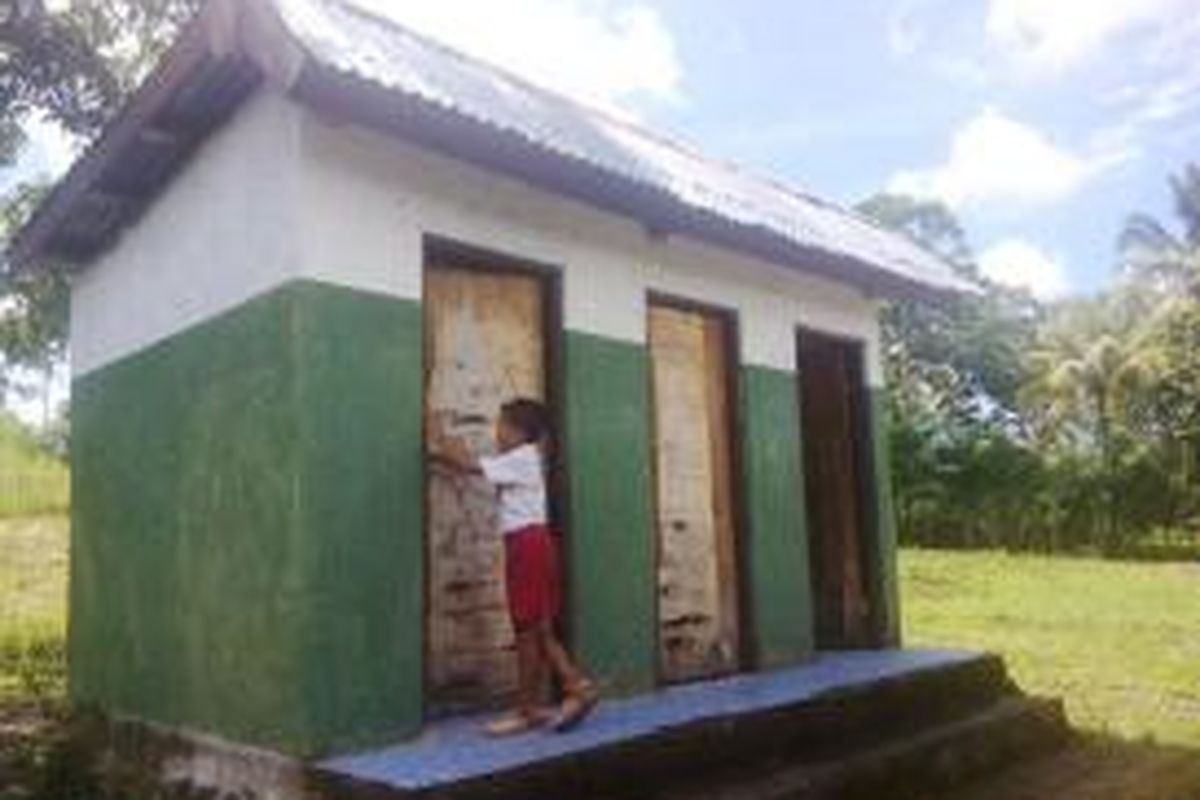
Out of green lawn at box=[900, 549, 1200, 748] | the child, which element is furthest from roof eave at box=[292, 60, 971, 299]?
green lawn at box=[900, 549, 1200, 748]

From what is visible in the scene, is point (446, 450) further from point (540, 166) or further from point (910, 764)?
point (910, 764)

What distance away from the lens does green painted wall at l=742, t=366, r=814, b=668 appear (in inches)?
382

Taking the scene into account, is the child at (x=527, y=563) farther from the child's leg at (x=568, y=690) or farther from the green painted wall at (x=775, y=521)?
the green painted wall at (x=775, y=521)

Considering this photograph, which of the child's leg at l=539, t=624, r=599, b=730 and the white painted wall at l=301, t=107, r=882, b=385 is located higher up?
the white painted wall at l=301, t=107, r=882, b=385

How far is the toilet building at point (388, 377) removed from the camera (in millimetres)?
6848

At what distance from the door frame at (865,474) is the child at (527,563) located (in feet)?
14.2

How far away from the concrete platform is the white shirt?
3.42 feet

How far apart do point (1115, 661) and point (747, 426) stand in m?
5.81

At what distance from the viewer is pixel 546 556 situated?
6973mm

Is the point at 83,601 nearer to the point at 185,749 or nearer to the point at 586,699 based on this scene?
the point at 185,749

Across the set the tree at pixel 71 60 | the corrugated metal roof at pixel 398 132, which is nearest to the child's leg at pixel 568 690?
the corrugated metal roof at pixel 398 132

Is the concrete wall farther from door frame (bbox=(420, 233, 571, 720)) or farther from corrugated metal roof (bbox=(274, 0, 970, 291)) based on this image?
corrugated metal roof (bbox=(274, 0, 970, 291))

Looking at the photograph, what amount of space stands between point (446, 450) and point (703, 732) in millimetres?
2043

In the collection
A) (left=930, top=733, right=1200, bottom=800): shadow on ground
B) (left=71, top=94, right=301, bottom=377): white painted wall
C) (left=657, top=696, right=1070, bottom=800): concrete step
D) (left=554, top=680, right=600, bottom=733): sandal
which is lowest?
(left=930, top=733, right=1200, bottom=800): shadow on ground
